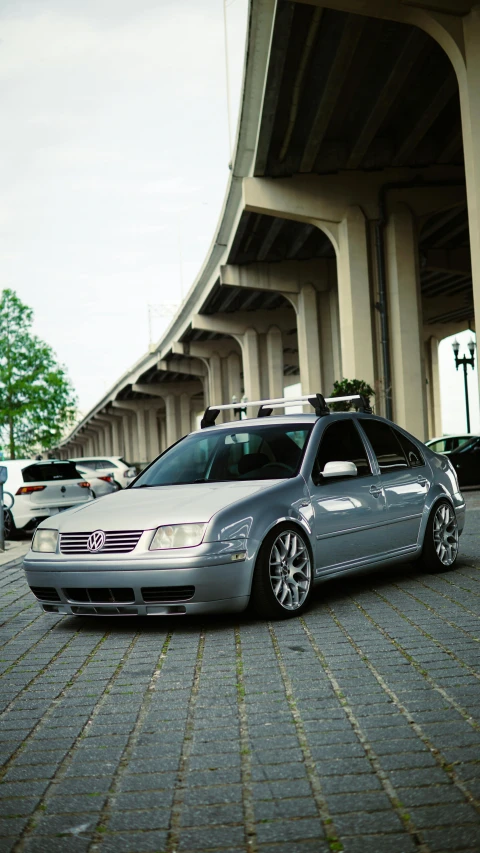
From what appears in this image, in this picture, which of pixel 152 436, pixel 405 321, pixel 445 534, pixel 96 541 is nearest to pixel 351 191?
pixel 405 321

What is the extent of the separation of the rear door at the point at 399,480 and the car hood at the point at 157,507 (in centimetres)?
138

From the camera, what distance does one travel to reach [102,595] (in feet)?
22.8

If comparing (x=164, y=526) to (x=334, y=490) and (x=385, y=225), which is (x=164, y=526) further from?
(x=385, y=225)

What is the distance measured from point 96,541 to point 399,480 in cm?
286

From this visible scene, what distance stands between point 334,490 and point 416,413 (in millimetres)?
21126

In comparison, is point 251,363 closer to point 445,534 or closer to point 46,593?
point 445,534

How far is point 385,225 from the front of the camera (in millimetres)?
28656

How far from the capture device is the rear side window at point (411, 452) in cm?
900

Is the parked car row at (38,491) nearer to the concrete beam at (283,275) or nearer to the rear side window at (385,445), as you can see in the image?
the rear side window at (385,445)

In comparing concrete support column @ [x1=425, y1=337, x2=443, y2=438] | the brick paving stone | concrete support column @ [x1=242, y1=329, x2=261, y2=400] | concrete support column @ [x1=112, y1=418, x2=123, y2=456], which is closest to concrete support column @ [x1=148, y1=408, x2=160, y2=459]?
concrete support column @ [x1=112, y1=418, x2=123, y2=456]

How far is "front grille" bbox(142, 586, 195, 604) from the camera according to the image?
6707mm

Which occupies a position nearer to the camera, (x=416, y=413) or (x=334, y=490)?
(x=334, y=490)

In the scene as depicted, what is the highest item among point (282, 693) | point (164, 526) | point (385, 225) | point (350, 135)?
point (350, 135)

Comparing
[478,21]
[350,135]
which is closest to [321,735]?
[478,21]
